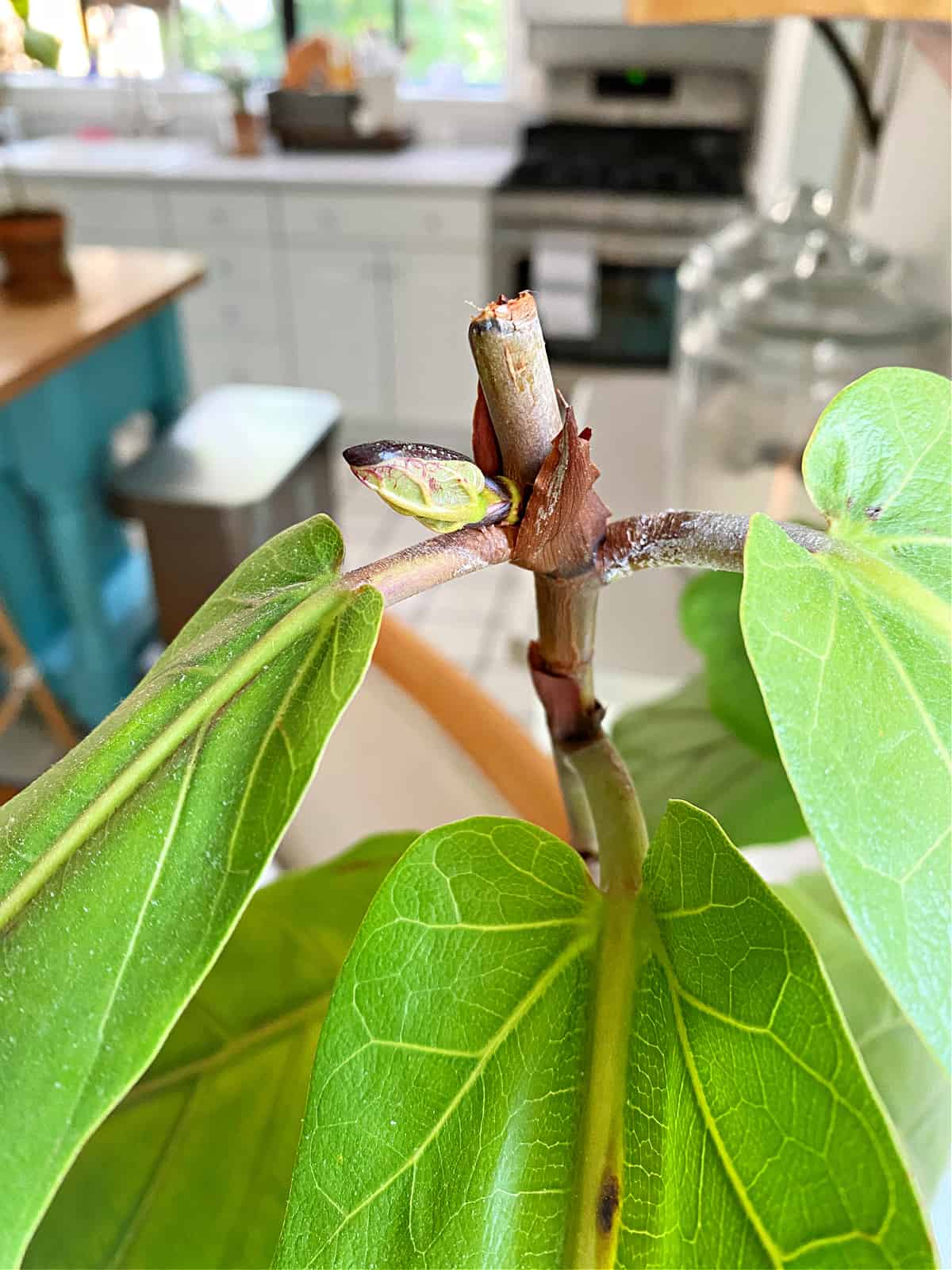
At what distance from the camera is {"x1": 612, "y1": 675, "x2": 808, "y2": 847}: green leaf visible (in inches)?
15.3

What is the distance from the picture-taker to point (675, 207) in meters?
2.68

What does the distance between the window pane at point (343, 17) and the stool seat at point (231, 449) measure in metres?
2.10

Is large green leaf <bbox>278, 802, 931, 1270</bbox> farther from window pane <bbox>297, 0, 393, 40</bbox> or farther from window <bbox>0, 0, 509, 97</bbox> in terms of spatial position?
window pane <bbox>297, 0, 393, 40</bbox>

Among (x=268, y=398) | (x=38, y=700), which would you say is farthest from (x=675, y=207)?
(x=38, y=700)

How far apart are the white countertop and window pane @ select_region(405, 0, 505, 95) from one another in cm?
33

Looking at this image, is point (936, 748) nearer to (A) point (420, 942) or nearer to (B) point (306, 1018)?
(A) point (420, 942)

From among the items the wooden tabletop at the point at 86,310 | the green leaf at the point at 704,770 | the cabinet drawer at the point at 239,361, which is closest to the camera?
the green leaf at the point at 704,770

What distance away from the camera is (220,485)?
65.2 inches

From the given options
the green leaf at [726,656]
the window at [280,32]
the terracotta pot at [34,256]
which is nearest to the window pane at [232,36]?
the window at [280,32]

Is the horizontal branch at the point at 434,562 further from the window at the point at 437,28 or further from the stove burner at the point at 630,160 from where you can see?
the window at the point at 437,28

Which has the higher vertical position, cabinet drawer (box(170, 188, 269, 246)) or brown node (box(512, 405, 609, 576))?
brown node (box(512, 405, 609, 576))

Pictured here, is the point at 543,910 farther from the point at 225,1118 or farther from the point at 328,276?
the point at 328,276

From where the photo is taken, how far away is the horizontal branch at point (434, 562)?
0.67ft

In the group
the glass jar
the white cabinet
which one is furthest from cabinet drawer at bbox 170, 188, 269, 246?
the glass jar
